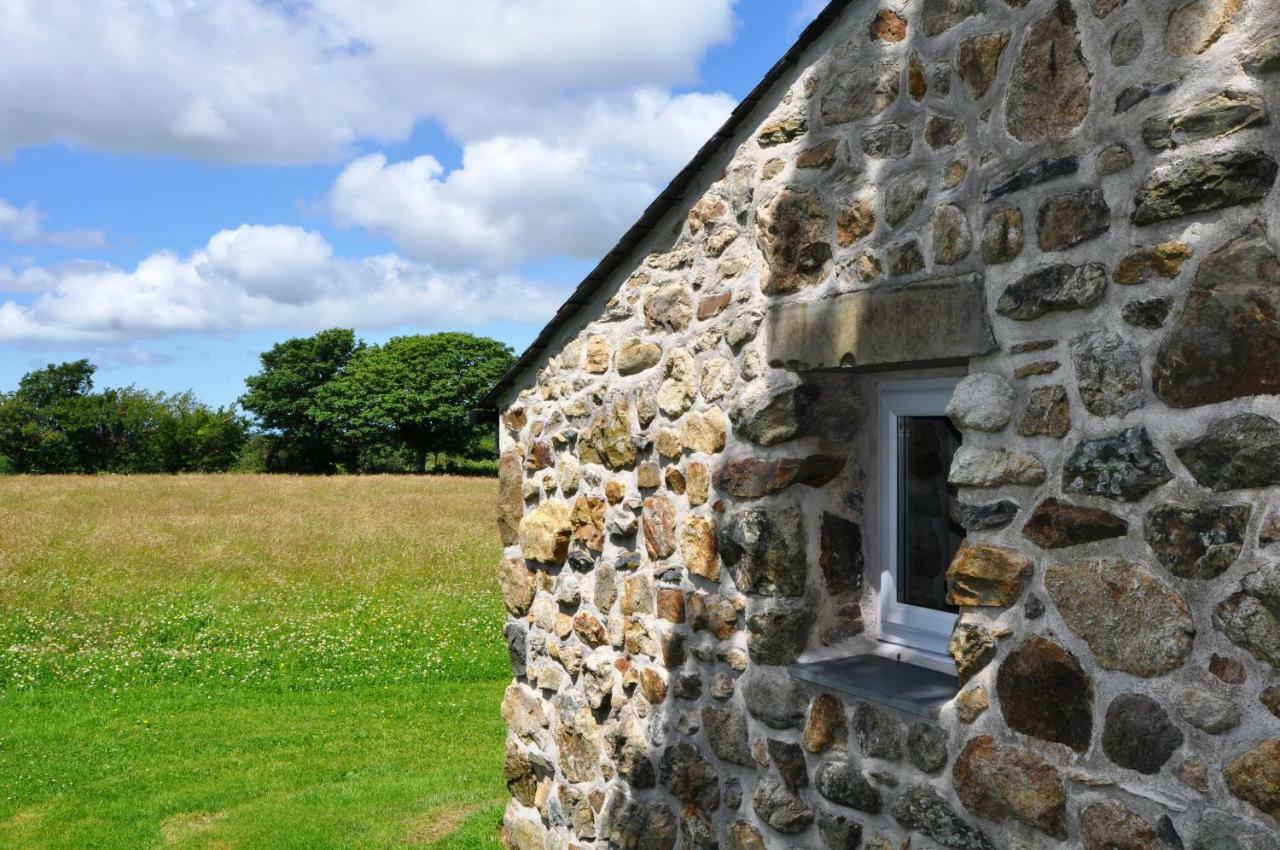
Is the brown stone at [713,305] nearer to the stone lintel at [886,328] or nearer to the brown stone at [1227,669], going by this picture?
the stone lintel at [886,328]

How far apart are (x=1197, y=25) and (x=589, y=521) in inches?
139

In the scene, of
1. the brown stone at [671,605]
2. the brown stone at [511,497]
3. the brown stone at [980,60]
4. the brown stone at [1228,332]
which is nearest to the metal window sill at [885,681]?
the brown stone at [671,605]

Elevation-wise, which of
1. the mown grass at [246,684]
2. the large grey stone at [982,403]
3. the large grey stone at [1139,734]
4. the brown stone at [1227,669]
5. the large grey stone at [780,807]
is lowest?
the mown grass at [246,684]

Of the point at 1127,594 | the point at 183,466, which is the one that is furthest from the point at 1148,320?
the point at 183,466

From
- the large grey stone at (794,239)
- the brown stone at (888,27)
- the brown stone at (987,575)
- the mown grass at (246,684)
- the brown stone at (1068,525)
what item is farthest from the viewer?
the mown grass at (246,684)

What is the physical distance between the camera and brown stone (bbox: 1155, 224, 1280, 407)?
2.43 meters

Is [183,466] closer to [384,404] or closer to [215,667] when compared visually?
[384,404]

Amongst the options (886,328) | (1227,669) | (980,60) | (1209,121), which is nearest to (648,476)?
(886,328)

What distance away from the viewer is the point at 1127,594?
271cm

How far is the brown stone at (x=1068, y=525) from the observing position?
276 cm

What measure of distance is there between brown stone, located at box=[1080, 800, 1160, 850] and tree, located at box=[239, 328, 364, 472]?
51.7 m

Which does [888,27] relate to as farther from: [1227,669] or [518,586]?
[518,586]

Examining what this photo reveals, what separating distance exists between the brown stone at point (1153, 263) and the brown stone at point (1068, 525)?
652 millimetres

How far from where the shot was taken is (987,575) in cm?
306
